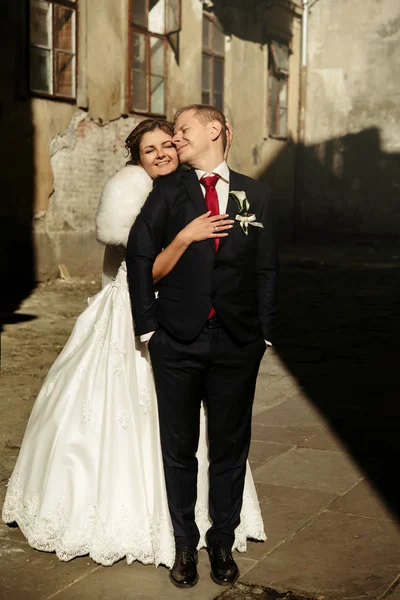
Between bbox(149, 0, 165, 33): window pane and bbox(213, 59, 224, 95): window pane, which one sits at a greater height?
bbox(149, 0, 165, 33): window pane

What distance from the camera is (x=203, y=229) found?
2967 millimetres

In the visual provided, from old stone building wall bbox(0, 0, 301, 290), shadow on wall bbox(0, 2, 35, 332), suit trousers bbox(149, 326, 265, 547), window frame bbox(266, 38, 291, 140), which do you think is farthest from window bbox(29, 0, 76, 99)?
suit trousers bbox(149, 326, 265, 547)

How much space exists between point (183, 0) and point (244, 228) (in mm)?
13329

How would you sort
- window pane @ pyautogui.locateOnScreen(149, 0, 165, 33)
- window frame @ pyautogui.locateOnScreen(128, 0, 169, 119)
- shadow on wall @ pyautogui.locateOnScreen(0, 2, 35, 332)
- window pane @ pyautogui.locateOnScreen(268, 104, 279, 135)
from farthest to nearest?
window pane @ pyautogui.locateOnScreen(268, 104, 279, 135)
window pane @ pyautogui.locateOnScreen(149, 0, 165, 33)
window frame @ pyautogui.locateOnScreen(128, 0, 169, 119)
shadow on wall @ pyautogui.locateOnScreen(0, 2, 35, 332)

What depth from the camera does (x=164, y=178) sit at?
3.13 metres

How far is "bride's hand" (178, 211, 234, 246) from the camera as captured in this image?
2965 millimetres

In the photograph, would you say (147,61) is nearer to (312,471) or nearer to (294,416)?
(294,416)

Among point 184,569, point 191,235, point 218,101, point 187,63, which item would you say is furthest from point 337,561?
point 218,101

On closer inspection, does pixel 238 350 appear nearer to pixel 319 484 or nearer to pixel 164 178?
pixel 164 178

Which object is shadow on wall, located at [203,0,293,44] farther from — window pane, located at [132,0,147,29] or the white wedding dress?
the white wedding dress

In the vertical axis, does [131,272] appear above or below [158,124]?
below

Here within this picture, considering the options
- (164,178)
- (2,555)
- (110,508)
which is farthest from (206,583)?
(164,178)

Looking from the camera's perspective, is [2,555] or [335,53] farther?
[335,53]

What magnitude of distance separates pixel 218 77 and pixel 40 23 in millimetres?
5723
